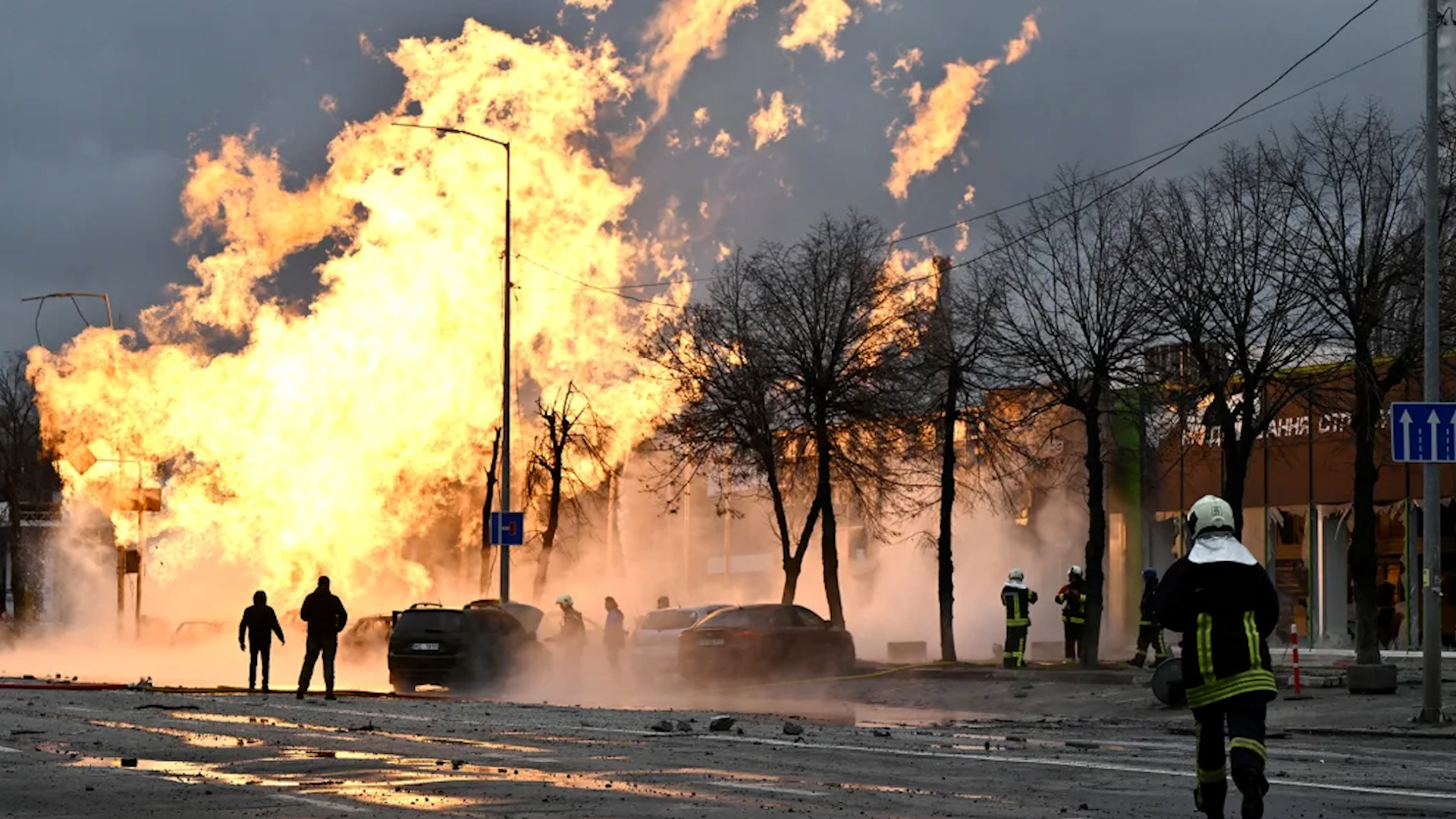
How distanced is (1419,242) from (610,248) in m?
24.9

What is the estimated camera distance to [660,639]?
3597 cm

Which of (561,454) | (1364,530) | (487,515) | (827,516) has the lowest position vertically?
(1364,530)

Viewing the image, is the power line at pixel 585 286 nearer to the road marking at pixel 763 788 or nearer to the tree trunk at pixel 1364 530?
the tree trunk at pixel 1364 530

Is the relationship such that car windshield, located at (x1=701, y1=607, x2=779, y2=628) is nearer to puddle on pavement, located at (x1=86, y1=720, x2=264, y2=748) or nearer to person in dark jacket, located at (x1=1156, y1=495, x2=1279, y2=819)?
puddle on pavement, located at (x1=86, y1=720, x2=264, y2=748)

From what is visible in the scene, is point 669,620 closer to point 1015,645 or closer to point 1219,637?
point 1015,645

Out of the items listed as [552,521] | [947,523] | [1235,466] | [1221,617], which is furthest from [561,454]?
[1221,617]

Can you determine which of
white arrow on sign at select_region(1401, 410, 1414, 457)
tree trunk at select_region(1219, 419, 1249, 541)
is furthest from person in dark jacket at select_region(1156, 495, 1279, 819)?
tree trunk at select_region(1219, 419, 1249, 541)

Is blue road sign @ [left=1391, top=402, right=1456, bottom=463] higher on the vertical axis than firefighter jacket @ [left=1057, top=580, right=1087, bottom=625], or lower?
higher

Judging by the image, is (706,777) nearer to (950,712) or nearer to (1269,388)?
(950,712)

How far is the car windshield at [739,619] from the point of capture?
34219 millimetres

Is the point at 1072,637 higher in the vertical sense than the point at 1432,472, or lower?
lower

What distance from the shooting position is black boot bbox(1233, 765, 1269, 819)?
9.44 meters

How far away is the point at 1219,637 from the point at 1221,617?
0.34ft

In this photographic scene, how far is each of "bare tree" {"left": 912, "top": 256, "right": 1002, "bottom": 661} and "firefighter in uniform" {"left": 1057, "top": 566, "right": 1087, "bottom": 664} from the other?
350 cm
